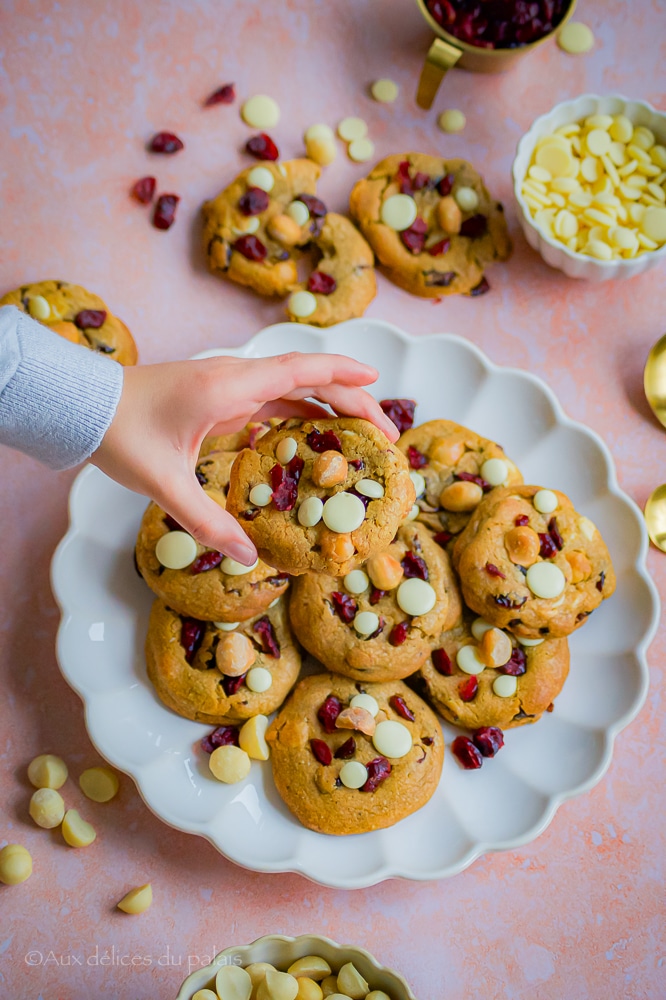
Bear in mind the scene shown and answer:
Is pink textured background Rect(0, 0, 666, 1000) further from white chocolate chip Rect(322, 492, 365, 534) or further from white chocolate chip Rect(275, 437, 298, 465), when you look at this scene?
white chocolate chip Rect(322, 492, 365, 534)

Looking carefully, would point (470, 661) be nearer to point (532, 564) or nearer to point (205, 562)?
point (532, 564)

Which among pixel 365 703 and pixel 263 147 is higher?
pixel 263 147

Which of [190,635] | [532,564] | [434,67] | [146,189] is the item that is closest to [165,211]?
[146,189]

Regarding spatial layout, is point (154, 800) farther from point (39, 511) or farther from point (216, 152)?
point (216, 152)

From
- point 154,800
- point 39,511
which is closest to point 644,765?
point 154,800

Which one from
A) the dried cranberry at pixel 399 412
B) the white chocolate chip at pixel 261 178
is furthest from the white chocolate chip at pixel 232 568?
the white chocolate chip at pixel 261 178

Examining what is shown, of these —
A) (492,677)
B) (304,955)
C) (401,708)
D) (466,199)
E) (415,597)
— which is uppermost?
(466,199)
